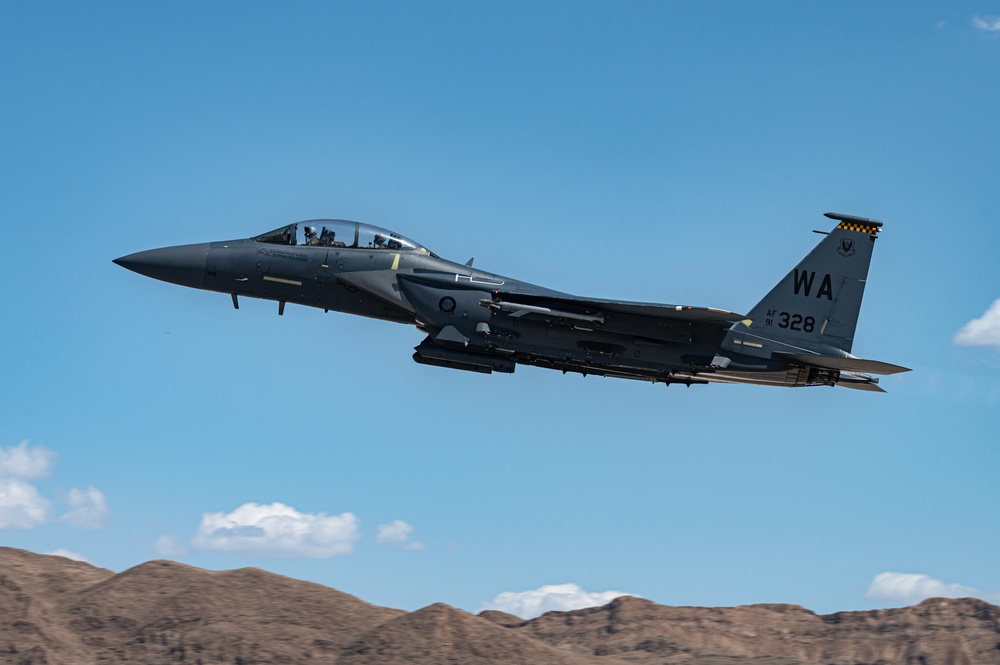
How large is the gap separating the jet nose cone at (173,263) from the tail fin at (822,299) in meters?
12.8

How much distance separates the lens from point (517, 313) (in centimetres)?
2455

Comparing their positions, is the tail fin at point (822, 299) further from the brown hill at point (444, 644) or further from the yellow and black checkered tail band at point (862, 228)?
the brown hill at point (444, 644)

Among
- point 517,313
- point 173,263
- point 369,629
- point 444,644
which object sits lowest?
point 369,629

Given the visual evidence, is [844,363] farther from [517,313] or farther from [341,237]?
[341,237]

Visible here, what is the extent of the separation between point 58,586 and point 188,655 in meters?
10.9

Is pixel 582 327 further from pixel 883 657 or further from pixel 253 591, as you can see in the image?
pixel 883 657

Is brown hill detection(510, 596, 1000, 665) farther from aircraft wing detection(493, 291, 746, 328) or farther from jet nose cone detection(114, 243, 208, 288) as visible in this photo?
jet nose cone detection(114, 243, 208, 288)

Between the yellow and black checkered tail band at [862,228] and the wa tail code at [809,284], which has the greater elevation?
the yellow and black checkered tail band at [862,228]

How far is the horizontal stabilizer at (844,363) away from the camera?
83.1 feet

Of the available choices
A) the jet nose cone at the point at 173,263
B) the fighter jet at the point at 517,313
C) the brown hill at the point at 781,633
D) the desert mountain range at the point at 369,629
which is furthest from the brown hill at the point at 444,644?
the jet nose cone at the point at 173,263

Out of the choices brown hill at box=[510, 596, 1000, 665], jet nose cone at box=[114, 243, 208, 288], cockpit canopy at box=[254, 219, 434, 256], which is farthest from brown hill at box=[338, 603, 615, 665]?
cockpit canopy at box=[254, 219, 434, 256]

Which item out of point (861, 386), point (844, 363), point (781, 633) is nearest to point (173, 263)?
point (844, 363)

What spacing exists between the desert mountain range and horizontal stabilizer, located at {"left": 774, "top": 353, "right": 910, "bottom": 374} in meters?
36.3

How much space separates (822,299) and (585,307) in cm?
658
